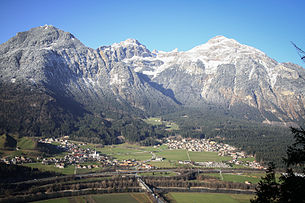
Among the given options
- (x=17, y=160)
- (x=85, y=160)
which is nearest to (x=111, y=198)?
(x=85, y=160)

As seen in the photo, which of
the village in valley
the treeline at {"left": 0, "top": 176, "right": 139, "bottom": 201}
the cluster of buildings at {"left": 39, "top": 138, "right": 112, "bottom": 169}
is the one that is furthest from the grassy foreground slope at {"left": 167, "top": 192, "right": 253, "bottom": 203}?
the cluster of buildings at {"left": 39, "top": 138, "right": 112, "bottom": 169}

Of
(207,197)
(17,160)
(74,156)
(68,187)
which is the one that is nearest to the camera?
(207,197)

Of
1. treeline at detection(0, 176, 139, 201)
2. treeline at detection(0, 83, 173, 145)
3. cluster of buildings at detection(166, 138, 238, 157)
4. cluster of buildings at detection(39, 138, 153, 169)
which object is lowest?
treeline at detection(0, 176, 139, 201)

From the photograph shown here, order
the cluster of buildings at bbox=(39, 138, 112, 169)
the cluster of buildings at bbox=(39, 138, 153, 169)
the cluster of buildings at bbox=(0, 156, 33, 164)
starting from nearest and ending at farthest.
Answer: the cluster of buildings at bbox=(0, 156, 33, 164), the cluster of buildings at bbox=(39, 138, 153, 169), the cluster of buildings at bbox=(39, 138, 112, 169)

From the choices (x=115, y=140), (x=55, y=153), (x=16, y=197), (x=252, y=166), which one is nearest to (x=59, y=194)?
(x=16, y=197)

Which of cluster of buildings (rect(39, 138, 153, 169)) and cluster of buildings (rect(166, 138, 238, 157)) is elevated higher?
cluster of buildings (rect(166, 138, 238, 157))

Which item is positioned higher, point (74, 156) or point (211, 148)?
point (211, 148)

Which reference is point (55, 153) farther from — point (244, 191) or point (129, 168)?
point (244, 191)

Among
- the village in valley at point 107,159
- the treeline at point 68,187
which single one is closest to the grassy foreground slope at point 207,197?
the treeline at point 68,187

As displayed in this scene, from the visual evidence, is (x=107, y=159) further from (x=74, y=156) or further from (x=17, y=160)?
(x=17, y=160)

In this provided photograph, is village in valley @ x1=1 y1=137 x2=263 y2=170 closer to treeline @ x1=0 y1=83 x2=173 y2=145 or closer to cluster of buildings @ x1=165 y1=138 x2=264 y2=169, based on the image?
cluster of buildings @ x1=165 y1=138 x2=264 y2=169

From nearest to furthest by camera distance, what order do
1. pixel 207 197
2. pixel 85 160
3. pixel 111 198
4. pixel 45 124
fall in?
pixel 111 198
pixel 207 197
pixel 85 160
pixel 45 124

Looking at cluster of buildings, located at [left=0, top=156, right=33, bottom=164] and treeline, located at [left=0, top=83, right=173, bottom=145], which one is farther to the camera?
treeline, located at [left=0, top=83, right=173, bottom=145]
